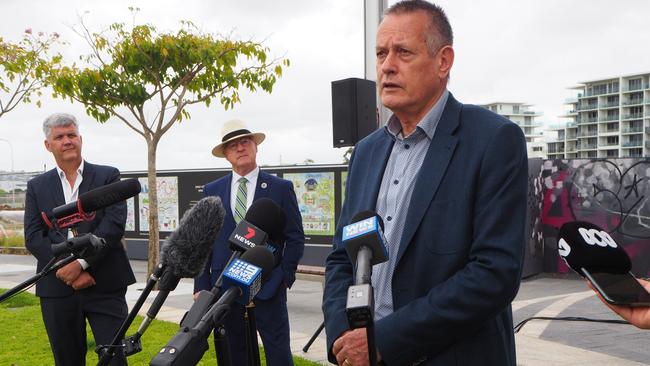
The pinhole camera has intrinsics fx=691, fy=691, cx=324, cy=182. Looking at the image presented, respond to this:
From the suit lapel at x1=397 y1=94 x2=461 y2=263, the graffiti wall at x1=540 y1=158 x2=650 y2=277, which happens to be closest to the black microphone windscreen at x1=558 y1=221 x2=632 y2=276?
the suit lapel at x1=397 y1=94 x2=461 y2=263

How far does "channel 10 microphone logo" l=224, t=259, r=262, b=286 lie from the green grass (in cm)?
407

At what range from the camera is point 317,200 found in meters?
16.6

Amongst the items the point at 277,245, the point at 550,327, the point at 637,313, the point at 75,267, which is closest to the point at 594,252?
the point at 637,313

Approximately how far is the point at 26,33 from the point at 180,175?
6.09 metres

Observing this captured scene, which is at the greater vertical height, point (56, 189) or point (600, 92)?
point (600, 92)

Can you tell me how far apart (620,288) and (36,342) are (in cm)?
770

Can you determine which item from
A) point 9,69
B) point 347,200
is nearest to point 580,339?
point 347,200

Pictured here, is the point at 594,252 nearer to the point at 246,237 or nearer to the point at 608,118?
the point at 246,237

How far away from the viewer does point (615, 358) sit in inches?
Result: 282

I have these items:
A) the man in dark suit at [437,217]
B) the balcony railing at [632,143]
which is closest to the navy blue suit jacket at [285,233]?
the man in dark suit at [437,217]

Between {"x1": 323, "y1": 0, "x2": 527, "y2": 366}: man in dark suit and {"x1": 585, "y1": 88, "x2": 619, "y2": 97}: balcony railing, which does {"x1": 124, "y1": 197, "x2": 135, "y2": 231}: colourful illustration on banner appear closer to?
{"x1": 323, "y1": 0, "x2": 527, "y2": 366}: man in dark suit

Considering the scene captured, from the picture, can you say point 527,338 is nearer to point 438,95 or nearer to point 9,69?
point 438,95

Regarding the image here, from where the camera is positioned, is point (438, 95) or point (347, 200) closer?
point (438, 95)

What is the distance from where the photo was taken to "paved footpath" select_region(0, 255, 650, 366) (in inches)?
283
